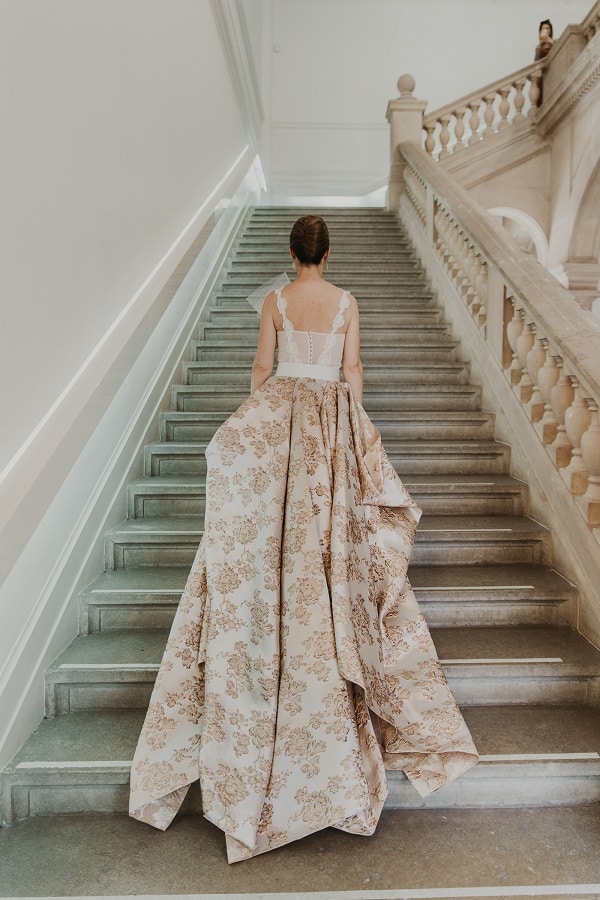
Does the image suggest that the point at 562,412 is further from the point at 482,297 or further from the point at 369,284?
the point at 369,284

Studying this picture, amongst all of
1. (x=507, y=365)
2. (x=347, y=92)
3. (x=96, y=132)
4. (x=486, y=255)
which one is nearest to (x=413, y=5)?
(x=347, y=92)

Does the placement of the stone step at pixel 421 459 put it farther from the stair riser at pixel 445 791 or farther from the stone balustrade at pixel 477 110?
the stone balustrade at pixel 477 110

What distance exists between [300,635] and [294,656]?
0.06 metres

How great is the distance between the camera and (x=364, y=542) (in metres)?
2.24

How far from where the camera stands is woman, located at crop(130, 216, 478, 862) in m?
1.87

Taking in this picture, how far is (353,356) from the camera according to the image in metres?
2.48

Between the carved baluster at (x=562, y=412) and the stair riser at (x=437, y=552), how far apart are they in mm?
378

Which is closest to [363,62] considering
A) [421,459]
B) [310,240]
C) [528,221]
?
[528,221]

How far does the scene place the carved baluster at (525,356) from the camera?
11.3 feet

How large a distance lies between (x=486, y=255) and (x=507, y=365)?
747mm

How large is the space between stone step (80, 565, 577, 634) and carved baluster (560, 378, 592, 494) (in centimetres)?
40

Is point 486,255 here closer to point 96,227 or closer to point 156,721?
point 96,227

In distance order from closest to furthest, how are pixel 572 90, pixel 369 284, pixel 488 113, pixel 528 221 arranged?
pixel 369 284, pixel 572 90, pixel 488 113, pixel 528 221

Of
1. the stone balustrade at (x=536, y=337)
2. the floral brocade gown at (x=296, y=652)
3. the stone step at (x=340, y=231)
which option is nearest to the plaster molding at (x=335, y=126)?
the stone step at (x=340, y=231)
